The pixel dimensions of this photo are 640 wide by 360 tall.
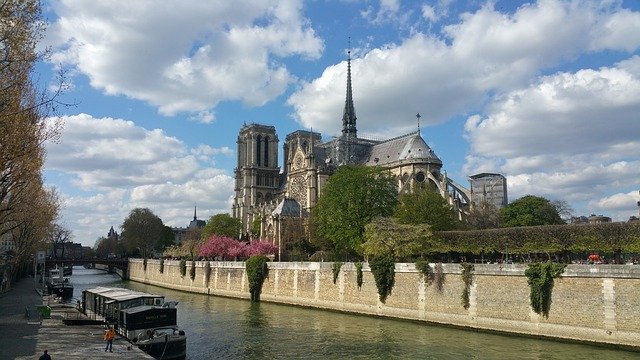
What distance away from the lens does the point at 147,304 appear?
2808 cm

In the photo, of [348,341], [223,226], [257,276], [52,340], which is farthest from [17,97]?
[223,226]

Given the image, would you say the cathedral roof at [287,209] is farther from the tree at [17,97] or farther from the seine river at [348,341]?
the tree at [17,97]

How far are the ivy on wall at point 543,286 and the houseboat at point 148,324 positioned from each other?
16700mm

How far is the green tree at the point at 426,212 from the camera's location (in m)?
49.7

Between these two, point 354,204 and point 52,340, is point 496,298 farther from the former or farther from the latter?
point 354,204

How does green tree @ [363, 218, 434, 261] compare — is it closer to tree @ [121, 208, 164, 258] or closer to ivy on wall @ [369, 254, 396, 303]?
ivy on wall @ [369, 254, 396, 303]

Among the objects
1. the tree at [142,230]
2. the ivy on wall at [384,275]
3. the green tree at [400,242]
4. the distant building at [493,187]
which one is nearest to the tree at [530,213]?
the green tree at [400,242]

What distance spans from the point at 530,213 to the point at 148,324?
47.0m

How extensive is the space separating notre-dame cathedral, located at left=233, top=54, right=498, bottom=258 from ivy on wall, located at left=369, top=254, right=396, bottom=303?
33.8 meters

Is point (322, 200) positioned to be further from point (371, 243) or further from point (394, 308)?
point (394, 308)


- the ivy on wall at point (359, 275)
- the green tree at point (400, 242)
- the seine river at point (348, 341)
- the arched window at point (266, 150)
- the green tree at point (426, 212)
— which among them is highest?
the arched window at point (266, 150)

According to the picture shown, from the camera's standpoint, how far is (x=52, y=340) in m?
23.4

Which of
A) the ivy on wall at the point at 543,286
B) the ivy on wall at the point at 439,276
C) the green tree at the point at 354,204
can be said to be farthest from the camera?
the green tree at the point at 354,204

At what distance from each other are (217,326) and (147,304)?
751 centimetres
